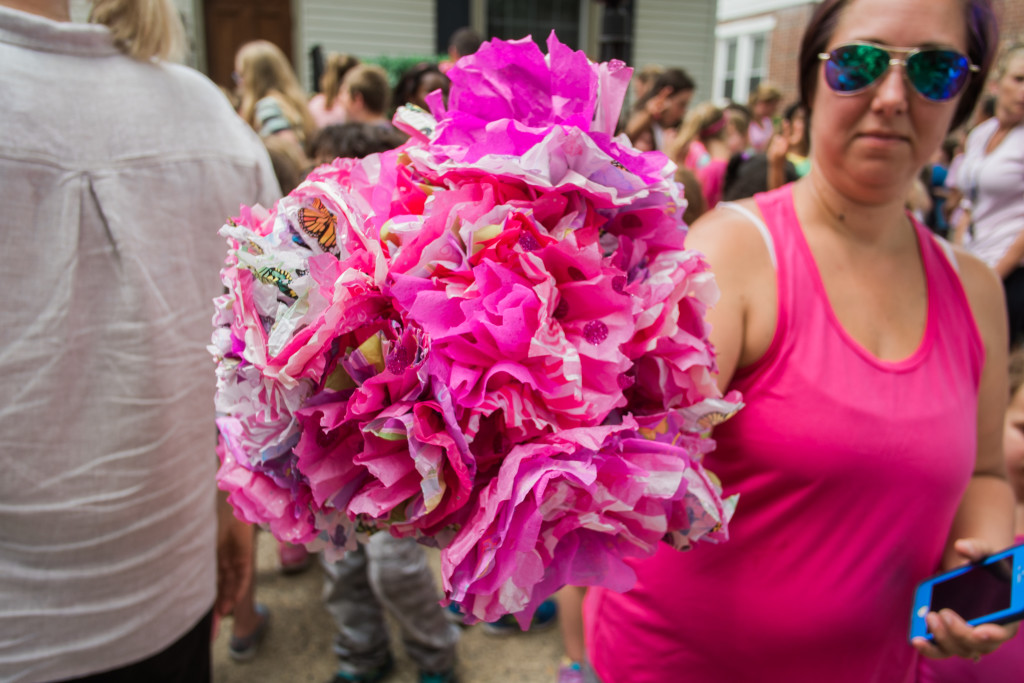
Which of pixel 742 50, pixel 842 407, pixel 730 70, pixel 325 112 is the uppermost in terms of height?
pixel 742 50

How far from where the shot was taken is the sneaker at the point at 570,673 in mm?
2365

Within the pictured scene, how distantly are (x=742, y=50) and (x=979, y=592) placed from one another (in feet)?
70.8

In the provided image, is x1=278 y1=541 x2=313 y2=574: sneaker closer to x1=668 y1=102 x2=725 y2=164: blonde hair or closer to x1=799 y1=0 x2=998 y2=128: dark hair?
x1=799 y1=0 x2=998 y2=128: dark hair

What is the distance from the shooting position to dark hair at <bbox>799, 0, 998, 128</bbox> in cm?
142

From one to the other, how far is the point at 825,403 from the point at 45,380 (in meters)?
1.40

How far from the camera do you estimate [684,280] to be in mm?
909

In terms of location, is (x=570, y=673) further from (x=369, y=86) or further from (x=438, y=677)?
(x=369, y=86)

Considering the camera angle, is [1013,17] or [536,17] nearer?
[536,17]

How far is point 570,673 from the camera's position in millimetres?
2400

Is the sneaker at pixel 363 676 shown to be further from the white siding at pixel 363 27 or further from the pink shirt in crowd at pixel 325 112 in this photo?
the white siding at pixel 363 27

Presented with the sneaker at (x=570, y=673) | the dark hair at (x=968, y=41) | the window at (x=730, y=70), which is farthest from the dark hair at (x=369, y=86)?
the window at (x=730, y=70)

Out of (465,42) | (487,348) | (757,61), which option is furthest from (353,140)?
(757,61)

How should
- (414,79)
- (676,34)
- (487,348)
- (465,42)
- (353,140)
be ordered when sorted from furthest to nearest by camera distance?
(676,34)
(465,42)
(414,79)
(353,140)
(487,348)

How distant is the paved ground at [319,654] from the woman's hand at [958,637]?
72.0 inches
